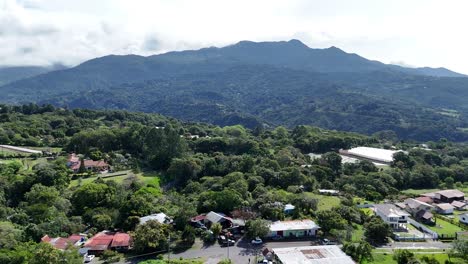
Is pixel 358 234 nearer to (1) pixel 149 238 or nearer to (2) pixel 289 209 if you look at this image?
(2) pixel 289 209

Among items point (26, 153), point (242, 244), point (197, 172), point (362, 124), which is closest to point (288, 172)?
point (197, 172)

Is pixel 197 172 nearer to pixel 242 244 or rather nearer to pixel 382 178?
pixel 242 244

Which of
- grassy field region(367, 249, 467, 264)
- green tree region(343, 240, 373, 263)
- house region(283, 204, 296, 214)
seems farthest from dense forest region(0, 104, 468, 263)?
green tree region(343, 240, 373, 263)

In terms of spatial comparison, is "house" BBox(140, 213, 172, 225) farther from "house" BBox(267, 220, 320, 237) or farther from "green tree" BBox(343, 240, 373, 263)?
"green tree" BBox(343, 240, 373, 263)

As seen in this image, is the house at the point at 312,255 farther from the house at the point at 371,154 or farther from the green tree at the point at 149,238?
the house at the point at 371,154

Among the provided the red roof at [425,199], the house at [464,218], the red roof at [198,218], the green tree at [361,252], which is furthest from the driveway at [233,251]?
the red roof at [425,199]
